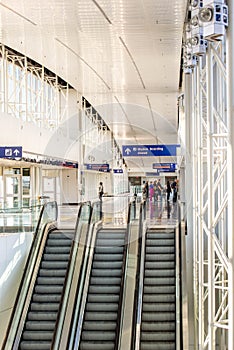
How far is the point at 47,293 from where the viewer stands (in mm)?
13367

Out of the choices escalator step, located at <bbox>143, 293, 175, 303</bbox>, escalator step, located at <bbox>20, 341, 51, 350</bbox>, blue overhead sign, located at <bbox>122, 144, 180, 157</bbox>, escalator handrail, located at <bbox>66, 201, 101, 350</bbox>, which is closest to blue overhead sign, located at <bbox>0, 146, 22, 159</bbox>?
escalator handrail, located at <bbox>66, 201, 101, 350</bbox>

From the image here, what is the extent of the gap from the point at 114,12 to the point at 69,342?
7798 mm

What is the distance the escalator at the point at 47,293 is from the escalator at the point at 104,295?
2.60ft

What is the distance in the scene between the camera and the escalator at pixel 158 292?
1178cm

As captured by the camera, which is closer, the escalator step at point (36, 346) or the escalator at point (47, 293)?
the escalator step at point (36, 346)

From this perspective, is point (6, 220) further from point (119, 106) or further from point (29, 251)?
point (119, 106)

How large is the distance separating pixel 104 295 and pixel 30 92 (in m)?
16.9

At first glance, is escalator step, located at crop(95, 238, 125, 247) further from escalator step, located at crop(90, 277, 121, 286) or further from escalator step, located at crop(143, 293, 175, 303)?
escalator step, located at crop(143, 293, 175, 303)

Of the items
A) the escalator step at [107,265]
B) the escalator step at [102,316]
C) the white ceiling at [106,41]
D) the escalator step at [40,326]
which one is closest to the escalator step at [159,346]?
the escalator step at [102,316]

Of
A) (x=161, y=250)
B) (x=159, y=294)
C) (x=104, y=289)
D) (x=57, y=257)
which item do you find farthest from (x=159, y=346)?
(x=57, y=257)

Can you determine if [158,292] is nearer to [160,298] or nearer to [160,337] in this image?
[160,298]

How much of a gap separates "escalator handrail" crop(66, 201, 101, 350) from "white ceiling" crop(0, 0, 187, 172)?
518 centimetres

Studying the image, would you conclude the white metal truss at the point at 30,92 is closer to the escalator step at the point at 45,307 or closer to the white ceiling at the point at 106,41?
the white ceiling at the point at 106,41

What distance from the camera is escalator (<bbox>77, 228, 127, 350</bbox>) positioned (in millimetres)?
11906
